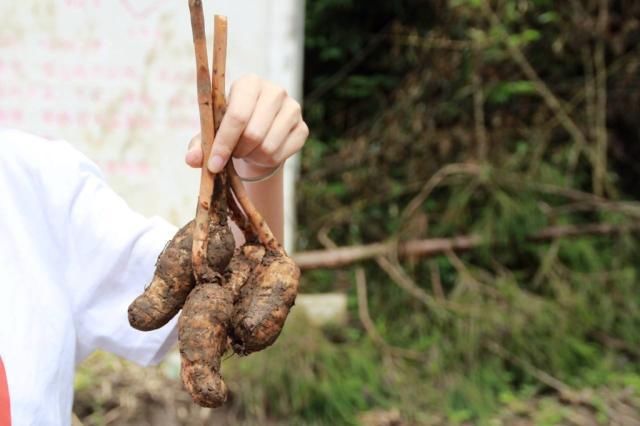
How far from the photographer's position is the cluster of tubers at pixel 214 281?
2.55ft

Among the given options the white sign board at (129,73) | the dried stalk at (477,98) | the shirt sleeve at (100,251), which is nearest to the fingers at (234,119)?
the shirt sleeve at (100,251)

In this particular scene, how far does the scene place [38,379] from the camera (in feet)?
3.12

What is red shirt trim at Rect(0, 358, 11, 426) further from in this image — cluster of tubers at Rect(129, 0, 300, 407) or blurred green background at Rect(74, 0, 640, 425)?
blurred green background at Rect(74, 0, 640, 425)

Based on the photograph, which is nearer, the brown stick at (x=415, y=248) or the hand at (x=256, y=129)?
the hand at (x=256, y=129)

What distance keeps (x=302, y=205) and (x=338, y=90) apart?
1.09 m

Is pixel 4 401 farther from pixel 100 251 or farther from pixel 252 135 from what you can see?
pixel 252 135

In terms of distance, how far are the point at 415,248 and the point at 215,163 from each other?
→ 8.02 ft

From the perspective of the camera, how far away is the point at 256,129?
2.78 ft

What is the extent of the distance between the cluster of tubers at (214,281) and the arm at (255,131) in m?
0.02

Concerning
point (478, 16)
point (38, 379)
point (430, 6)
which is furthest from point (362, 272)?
point (38, 379)

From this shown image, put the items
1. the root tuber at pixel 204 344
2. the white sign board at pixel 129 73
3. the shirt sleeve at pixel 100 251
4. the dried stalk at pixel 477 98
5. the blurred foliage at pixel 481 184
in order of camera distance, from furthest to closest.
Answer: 1. the dried stalk at pixel 477 98
2. the blurred foliage at pixel 481 184
3. the white sign board at pixel 129 73
4. the shirt sleeve at pixel 100 251
5. the root tuber at pixel 204 344

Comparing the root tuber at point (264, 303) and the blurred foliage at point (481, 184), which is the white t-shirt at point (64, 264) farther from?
the blurred foliage at point (481, 184)

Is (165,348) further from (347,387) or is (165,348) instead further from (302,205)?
(302,205)

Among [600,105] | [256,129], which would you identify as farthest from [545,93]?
[256,129]
